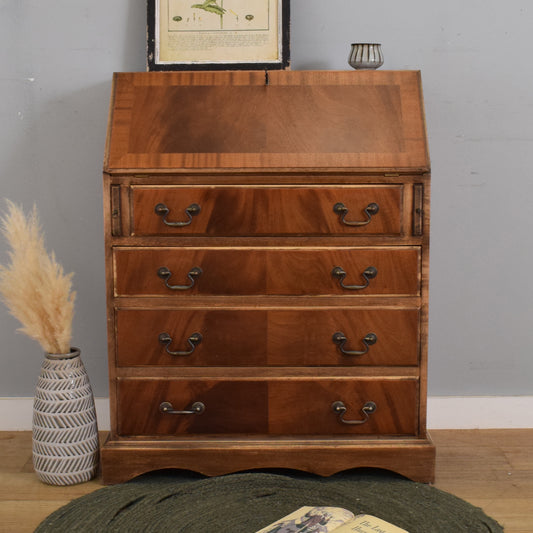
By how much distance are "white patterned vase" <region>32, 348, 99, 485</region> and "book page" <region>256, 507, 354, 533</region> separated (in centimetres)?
70

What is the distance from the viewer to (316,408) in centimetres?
225

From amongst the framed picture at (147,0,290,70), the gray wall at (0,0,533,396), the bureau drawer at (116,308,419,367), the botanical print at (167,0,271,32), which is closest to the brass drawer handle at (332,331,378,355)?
the bureau drawer at (116,308,419,367)

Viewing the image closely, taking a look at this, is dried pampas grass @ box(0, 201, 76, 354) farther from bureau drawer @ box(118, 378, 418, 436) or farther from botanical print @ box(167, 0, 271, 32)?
botanical print @ box(167, 0, 271, 32)

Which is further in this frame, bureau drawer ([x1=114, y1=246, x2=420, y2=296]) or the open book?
bureau drawer ([x1=114, y1=246, x2=420, y2=296])

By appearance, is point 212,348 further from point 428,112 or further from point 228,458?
point 428,112

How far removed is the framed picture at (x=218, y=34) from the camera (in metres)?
2.54

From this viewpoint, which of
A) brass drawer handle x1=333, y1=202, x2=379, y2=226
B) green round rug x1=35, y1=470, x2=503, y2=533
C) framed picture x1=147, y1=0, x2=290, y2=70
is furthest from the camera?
framed picture x1=147, y1=0, x2=290, y2=70

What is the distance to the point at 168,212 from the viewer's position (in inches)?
85.9

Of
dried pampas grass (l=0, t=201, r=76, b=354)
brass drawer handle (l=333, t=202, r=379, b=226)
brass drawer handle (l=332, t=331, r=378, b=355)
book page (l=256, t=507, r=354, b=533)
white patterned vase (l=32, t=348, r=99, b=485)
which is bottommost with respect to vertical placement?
book page (l=256, t=507, r=354, b=533)

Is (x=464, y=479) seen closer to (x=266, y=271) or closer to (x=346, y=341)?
(x=346, y=341)

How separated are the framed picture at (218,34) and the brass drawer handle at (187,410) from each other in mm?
1114

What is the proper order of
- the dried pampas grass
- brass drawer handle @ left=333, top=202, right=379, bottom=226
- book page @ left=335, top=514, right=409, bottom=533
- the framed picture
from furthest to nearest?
the framed picture → the dried pampas grass → brass drawer handle @ left=333, top=202, right=379, bottom=226 → book page @ left=335, top=514, right=409, bottom=533

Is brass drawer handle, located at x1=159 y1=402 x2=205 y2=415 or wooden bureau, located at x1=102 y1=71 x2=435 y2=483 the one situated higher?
wooden bureau, located at x1=102 y1=71 x2=435 y2=483

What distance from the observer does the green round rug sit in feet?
6.61
